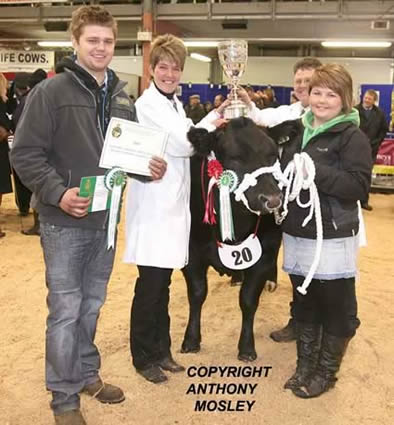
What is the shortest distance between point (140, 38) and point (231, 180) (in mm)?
9806

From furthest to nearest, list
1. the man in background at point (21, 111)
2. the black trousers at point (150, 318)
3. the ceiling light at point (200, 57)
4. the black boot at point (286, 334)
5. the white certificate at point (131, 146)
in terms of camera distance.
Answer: the ceiling light at point (200, 57)
the man in background at point (21, 111)
the black boot at point (286, 334)
the black trousers at point (150, 318)
the white certificate at point (131, 146)

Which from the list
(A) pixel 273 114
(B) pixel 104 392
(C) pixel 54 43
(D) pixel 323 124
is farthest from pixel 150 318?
(C) pixel 54 43

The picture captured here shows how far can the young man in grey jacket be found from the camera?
221 centimetres

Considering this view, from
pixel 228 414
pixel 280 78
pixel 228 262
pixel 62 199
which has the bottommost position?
pixel 228 414

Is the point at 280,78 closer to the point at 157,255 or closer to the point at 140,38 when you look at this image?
the point at 140,38

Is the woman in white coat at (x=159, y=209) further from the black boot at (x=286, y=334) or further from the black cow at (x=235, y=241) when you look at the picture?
the black boot at (x=286, y=334)

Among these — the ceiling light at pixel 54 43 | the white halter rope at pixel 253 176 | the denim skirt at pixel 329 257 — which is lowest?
the denim skirt at pixel 329 257

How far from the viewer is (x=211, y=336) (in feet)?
12.1

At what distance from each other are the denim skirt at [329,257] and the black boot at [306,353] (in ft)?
1.24

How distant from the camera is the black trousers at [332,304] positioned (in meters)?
2.74

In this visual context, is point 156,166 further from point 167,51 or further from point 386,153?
point 386,153

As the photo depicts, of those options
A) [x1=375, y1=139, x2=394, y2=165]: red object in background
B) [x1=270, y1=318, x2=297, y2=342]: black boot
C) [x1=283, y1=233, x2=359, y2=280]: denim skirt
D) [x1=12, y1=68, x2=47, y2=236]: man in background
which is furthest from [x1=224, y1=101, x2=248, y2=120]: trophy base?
[x1=375, y1=139, x2=394, y2=165]: red object in background

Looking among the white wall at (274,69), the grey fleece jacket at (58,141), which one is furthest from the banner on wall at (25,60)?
the grey fleece jacket at (58,141)

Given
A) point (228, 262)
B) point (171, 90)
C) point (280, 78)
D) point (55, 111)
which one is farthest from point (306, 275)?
point (280, 78)
